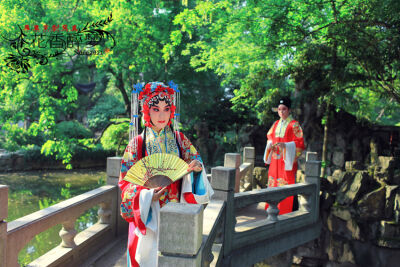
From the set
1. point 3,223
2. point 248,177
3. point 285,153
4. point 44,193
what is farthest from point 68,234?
point 44,193

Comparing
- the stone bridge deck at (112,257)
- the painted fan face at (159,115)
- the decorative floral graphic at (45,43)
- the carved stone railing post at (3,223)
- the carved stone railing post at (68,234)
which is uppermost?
the decorative floral graphic at (45,43)

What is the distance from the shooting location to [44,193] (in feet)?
45.9

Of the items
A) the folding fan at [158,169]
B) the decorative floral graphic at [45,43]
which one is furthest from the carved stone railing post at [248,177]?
the folding fan at [158,169]

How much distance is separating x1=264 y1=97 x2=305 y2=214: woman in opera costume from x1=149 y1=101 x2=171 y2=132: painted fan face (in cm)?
375

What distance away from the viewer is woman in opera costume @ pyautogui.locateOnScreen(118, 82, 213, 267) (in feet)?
10.2

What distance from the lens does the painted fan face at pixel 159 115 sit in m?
3.51

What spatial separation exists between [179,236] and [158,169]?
40.9 inches

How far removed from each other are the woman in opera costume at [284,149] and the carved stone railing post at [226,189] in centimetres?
232

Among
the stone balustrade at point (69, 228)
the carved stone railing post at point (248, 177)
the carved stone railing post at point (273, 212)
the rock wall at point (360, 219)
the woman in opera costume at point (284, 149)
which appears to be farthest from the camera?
the carved stone railing post at point (248, 177)

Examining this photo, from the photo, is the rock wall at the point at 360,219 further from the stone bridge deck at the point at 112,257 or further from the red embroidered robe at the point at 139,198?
the red embroidered robe at the point at 139,198

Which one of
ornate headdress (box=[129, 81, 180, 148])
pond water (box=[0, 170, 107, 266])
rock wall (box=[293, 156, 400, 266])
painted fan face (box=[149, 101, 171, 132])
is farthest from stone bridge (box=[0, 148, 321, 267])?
pond water (box=[0, 170, 107, 266])

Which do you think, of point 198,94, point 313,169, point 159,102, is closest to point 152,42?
point 198,94

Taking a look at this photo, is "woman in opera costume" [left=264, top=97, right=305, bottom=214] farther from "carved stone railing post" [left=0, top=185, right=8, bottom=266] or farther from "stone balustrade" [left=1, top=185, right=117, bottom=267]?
"carved stone railing post" [left=0, top=185, right=8, bottom=266]

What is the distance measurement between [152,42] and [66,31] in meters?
2.89
